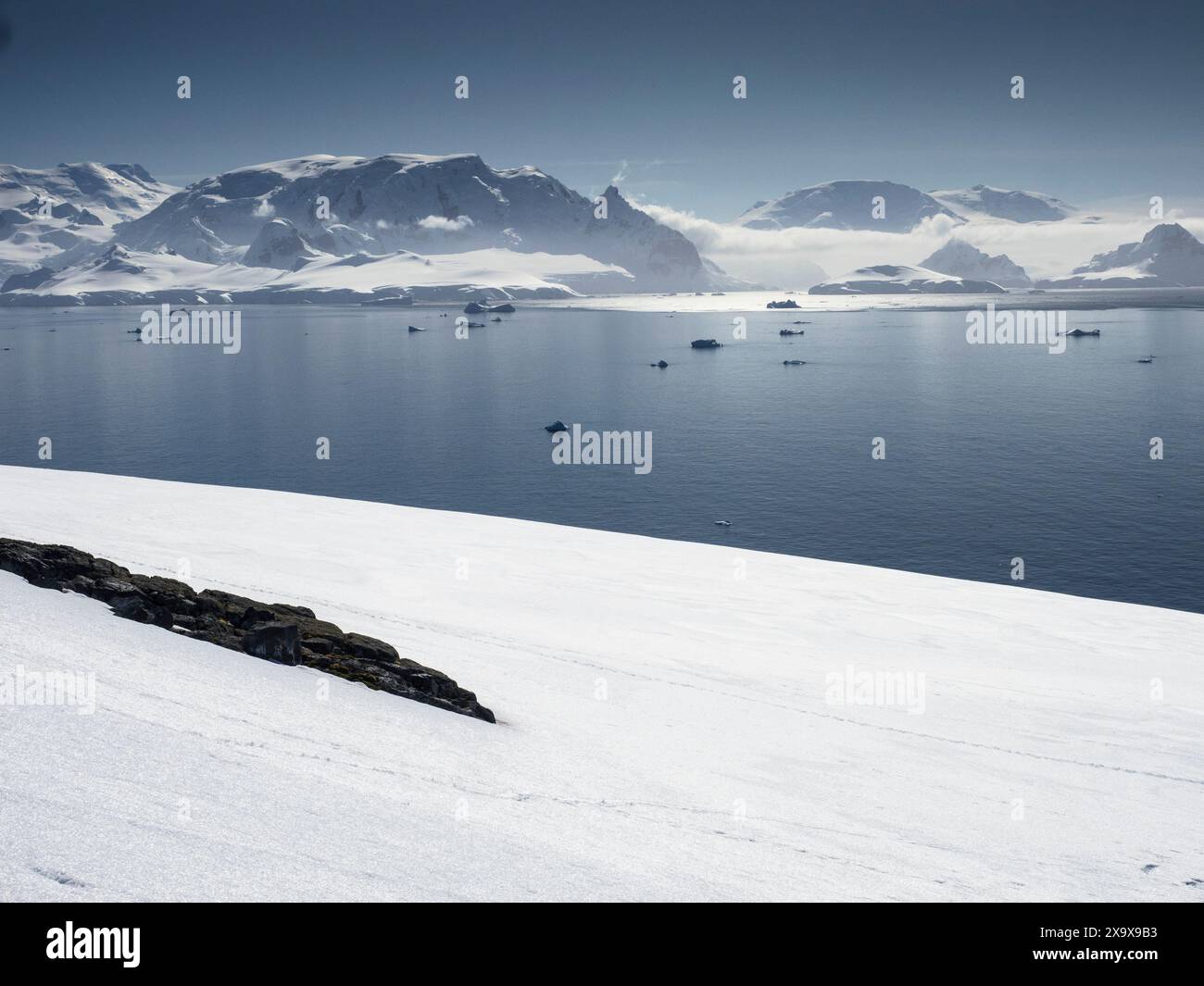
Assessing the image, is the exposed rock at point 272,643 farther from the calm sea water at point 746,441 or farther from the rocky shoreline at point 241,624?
the calm sea water at point 746,441

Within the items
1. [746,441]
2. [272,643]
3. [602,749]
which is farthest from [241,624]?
[746,441]

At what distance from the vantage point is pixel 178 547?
24.7 metres

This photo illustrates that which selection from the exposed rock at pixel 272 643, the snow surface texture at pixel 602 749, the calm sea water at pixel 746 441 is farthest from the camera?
the calm sea water at pixel 746 441

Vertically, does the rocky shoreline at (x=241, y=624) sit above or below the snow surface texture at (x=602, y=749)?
above

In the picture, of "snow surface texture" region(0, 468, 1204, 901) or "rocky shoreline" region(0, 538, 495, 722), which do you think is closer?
"snow surface texture" region(0, 468, 1204, 901)

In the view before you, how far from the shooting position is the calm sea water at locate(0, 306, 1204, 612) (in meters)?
39.4

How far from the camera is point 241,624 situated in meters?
15.3

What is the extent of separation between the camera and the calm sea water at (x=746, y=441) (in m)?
39.4

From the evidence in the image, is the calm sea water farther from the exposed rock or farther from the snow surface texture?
the exposed rock

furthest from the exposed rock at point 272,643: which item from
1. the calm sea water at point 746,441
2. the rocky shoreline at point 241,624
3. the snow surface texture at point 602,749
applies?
the calm sea water at point 746,441

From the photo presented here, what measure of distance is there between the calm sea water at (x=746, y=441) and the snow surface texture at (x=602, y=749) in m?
11.3

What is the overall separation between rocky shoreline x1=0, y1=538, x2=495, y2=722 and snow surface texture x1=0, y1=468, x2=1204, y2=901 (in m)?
0.42

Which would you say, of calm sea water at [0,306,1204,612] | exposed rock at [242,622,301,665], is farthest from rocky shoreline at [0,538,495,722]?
calm sea water at [0,306,1204,612]
